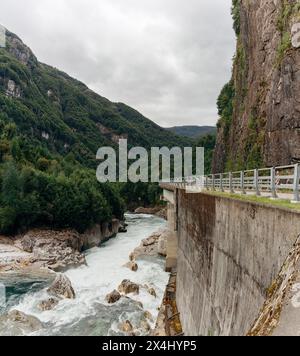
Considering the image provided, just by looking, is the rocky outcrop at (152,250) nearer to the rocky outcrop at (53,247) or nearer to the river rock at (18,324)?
the rocky outcrop at (53,247)

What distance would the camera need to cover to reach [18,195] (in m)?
54.6

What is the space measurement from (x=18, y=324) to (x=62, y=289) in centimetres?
638

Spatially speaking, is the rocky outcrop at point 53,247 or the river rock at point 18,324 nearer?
the river rock at point 18,324

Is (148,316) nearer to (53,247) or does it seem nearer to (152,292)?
(152,292)

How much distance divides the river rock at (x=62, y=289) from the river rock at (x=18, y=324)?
14.6 feet

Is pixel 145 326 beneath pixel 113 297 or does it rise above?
beneath

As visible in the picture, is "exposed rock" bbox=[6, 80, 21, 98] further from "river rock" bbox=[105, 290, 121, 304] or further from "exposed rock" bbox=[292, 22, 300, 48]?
"river rock" bbox=[105, 290, 121, 304]

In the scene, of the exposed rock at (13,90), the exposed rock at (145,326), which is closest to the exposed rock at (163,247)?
the exposed rock at (145,326)

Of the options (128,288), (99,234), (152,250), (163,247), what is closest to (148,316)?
(128,288)

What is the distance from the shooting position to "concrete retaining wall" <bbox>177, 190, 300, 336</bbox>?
314 inches

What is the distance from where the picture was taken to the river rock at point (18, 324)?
21.7 meters

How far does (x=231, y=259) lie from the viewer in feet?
38.1

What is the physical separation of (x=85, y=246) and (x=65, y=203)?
26.8 ft

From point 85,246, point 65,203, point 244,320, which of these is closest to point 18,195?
point 65,203
